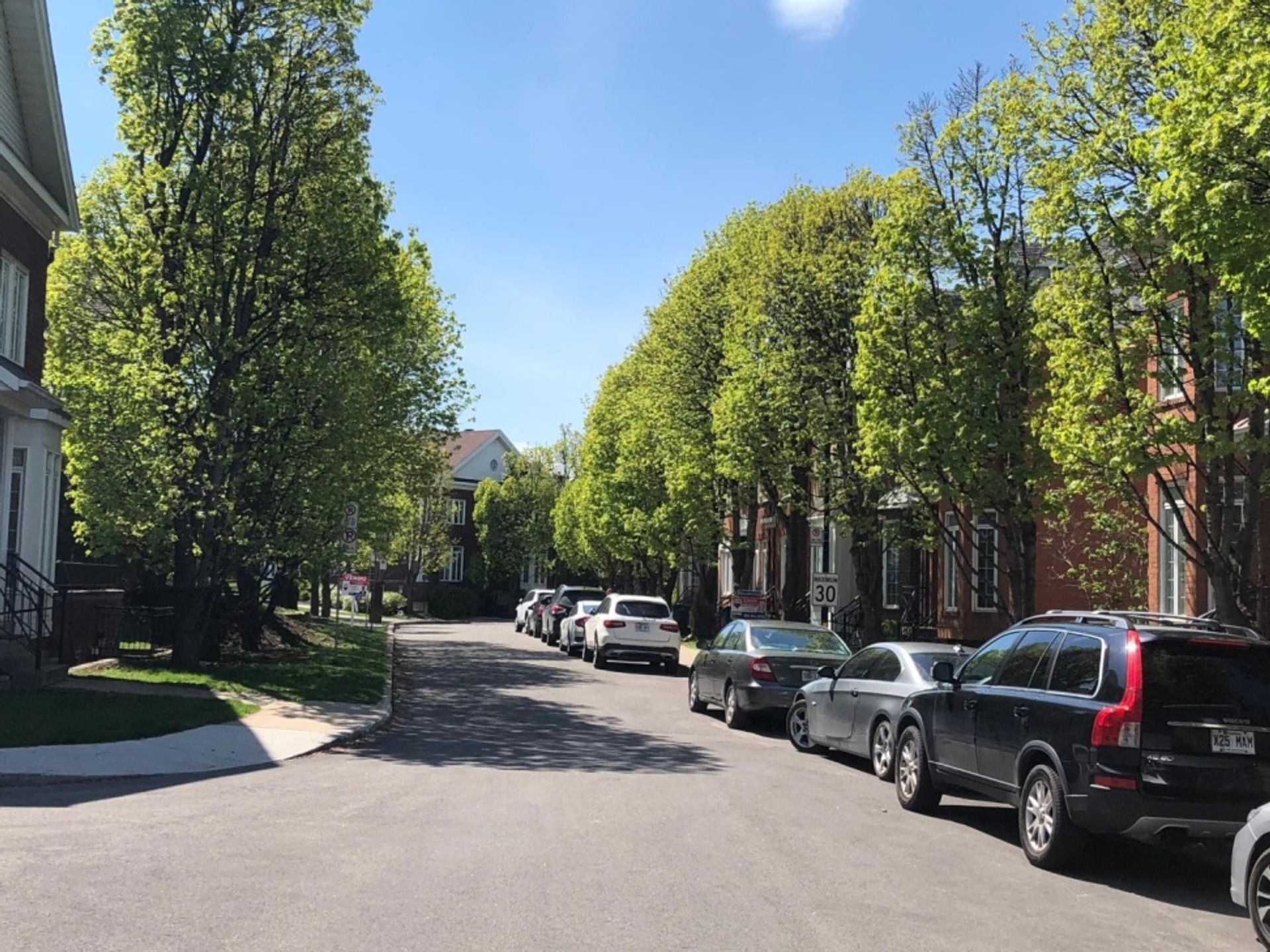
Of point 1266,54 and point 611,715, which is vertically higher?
point 1266,54

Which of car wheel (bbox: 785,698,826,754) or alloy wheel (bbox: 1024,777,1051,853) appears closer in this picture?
alloy wheel (bbox: 1024,777,1051,853)

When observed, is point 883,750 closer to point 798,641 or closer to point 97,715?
point 798,641

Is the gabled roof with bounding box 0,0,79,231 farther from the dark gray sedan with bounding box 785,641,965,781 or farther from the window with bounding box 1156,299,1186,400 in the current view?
the window with bounding box 1156,299,1186,400

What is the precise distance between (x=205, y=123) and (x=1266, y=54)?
54.3 ft

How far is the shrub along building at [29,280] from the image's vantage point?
743 inches

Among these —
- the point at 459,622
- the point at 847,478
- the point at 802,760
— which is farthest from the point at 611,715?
the point at 459,622

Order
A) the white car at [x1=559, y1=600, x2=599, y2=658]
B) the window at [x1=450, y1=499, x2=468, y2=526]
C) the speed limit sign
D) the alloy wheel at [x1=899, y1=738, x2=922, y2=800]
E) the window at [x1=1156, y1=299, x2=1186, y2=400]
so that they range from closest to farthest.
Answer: the alloy wheel at [x1=899, y1=738, x2=922, y2=800]
the window at [x1=1156, y1=299, x2=1186, y2=400]
the speed limit sign
the white car at [x1=559, y1=600, x2=599, y2=658]
the window at [x1=450, y1=499, x2=468, y2=526]

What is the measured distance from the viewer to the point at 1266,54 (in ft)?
27.8

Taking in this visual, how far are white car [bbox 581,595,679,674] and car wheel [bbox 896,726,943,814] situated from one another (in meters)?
16.0

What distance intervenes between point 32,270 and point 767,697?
47.8 ft

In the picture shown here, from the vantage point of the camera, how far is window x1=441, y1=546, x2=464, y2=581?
248 feet

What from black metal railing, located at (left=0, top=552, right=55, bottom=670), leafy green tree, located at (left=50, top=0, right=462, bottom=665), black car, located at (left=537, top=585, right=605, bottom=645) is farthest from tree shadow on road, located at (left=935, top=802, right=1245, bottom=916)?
black car, located at (left=537, top=585, right=605, bottom=645)

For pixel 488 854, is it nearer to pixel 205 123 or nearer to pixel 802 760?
pixel 802 760

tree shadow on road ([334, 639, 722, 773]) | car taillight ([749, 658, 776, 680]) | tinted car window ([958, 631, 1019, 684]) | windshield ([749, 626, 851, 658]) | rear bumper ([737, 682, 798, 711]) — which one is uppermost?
tinted car window ([958, 631, 1019, 684])
